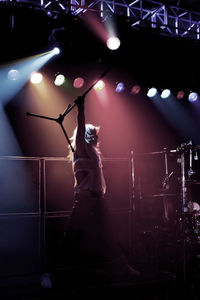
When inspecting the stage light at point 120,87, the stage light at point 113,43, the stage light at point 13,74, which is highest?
the stage light at point 113,43

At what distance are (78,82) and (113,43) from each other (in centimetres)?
115

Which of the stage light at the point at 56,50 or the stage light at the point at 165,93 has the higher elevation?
the stage light at the point at 56,50

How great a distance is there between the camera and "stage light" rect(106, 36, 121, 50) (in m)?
6.13

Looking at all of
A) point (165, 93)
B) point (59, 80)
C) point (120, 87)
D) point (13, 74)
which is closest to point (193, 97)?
point (165, 93)

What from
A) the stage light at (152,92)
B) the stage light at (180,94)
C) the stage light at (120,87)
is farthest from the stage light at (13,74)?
the stage light at (180,94)

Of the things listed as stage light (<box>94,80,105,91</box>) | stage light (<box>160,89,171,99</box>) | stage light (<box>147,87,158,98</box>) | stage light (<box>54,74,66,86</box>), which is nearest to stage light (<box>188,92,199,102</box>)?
stage light (<box>160,89,171,99</box>)

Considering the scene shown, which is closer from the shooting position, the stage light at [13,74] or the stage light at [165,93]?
the stage light at [13,74]

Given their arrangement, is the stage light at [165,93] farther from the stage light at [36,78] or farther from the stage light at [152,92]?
the stage light at [36,78]

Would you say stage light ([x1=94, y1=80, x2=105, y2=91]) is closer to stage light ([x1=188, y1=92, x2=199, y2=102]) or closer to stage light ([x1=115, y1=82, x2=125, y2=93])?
stage light ([x1=115, y1=82, x2=125, y2=93])

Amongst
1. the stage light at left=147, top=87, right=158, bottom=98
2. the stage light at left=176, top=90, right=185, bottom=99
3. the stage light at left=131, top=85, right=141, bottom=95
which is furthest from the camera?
the stage light at left=176, top=90, right=185, bottom=99

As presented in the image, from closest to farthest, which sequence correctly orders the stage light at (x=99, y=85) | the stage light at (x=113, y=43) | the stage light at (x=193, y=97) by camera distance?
1. the stage light at (x=113, y=43)
2. the stage light at (x=99, y=85)
3. the stage light at (x=193, y=97)

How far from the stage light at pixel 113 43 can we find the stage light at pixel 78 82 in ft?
3.06

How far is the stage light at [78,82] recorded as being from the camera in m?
7.00

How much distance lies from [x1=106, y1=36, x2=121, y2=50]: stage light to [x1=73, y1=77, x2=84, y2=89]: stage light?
93cm
